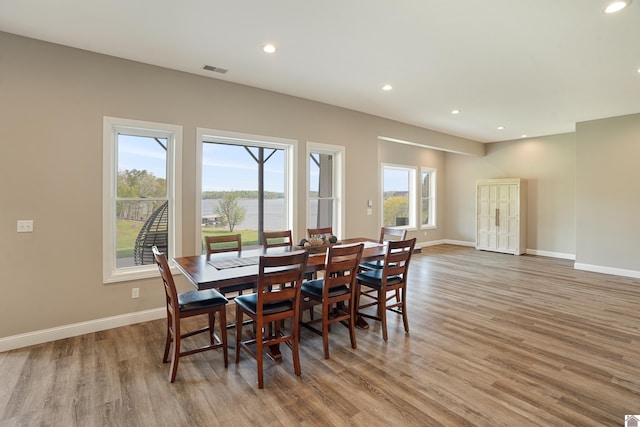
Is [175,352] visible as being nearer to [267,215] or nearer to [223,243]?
[223,243]

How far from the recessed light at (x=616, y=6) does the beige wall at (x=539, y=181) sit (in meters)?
5.95

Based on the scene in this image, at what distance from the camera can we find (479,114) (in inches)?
227

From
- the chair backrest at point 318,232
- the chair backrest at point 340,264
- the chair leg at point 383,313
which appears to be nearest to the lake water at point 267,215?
the chair backrest at point 318,232

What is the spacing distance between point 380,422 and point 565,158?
8138 mm

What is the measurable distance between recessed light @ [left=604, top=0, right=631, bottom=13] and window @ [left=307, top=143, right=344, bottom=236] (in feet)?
11.6

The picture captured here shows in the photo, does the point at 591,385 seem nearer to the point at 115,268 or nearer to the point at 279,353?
the point at 279,353

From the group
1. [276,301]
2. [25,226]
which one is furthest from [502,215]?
[25,226]

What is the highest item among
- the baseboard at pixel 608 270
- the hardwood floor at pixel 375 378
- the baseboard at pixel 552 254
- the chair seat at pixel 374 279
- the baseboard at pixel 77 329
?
the chair seat at pixel 374 279

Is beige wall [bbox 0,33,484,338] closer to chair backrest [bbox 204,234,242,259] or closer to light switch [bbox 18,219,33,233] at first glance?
light switch [bbox 18,219,33,233]

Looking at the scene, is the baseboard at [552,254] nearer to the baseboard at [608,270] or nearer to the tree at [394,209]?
the baseboard at [608,270]

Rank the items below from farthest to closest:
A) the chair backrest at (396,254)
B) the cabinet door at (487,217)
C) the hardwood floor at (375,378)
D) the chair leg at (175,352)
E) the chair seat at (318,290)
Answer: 1. the cabinet door at (487,217)
2. the chair backrest at (396,254)
3. the chair seat at (318,290)
4. the chair leg at (175,352)
5. the hardwood floor at (375,378)

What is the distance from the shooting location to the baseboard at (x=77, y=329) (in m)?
Result: 2.99

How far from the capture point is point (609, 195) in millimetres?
5898

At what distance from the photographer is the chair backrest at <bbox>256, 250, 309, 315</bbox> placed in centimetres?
233
